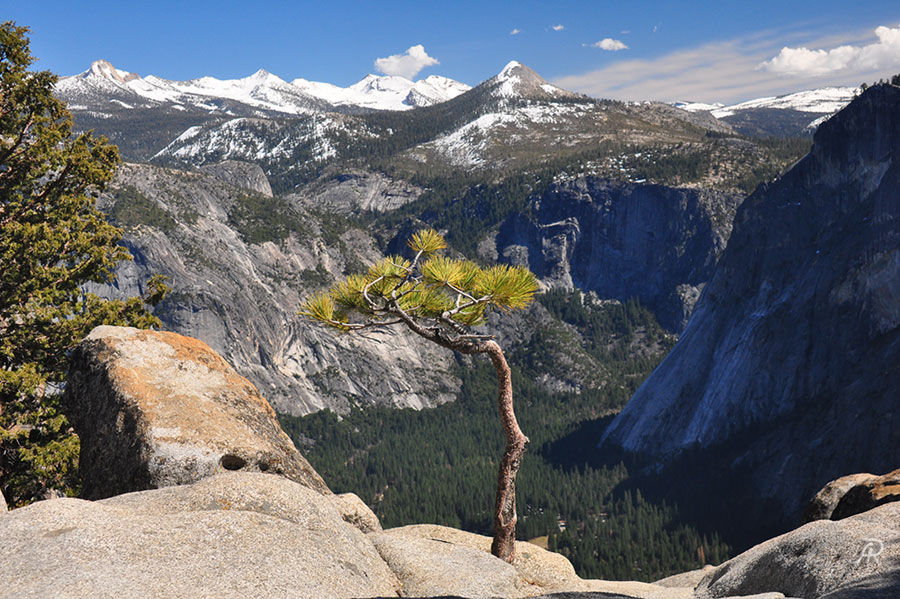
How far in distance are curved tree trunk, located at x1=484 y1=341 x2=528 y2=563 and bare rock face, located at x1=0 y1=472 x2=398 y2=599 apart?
145 inches

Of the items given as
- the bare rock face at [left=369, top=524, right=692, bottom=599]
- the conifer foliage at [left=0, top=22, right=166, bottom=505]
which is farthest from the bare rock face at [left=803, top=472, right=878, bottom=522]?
the conifer foliage at [left=0, top=22, right=166, bottom=505]

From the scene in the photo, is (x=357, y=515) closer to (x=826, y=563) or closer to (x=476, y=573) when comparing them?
(x=476, y=573)

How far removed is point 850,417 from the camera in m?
108

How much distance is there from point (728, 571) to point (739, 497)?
125m

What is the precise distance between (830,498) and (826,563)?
1158 cm

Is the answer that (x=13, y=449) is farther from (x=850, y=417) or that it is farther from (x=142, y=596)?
(x=850, y=417)

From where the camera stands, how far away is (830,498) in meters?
23.6

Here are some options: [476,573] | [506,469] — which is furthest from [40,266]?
[476,573]

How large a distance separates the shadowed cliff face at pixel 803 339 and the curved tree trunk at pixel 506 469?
99.3 m

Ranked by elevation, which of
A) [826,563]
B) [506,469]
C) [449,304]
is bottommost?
[826,563]

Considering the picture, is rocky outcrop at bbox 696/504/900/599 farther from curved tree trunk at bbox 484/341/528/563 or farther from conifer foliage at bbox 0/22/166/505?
conifer foliage at bbox 0/22/166/505

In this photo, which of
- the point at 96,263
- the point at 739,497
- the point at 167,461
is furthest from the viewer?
the point at 739,497

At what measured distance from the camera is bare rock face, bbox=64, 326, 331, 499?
51.3 feet

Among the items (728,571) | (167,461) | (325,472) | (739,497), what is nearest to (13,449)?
(167,461)
